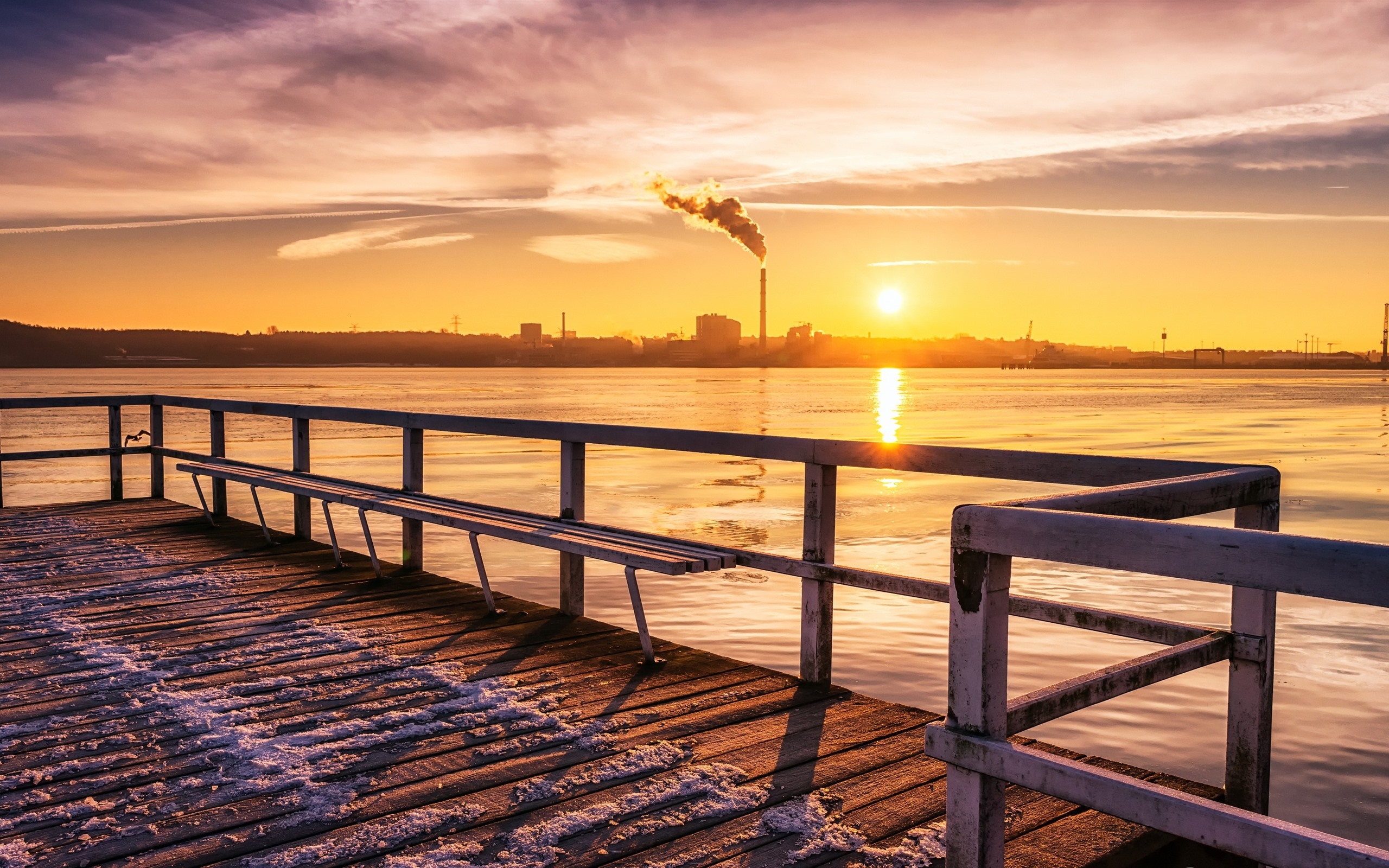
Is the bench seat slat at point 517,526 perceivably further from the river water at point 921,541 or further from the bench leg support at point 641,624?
the river water at point 921,541

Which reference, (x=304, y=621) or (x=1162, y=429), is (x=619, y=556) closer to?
(x=304, y=621)

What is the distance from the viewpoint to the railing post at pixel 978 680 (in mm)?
2188

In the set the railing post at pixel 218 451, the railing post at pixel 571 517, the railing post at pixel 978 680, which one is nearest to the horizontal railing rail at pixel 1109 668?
the railing post at pixel 978 680

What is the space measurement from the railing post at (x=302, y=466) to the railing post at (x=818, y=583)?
505 cm

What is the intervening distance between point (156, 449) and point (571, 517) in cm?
661

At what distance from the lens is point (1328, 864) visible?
68.2 inches

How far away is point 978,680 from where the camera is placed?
7.20 ft

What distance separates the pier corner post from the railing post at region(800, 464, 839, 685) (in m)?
8.01

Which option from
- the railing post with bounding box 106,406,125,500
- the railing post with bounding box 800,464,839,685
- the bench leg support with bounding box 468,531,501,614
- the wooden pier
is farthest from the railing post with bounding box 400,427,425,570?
the railing post with bounding box 106,406,125,500

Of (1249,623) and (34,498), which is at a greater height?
(1249,623)

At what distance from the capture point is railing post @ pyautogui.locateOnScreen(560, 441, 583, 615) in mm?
5848

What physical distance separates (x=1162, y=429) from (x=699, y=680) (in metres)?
42.5

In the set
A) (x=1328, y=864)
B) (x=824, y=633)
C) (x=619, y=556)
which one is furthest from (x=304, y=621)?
(x=1328, y=864)

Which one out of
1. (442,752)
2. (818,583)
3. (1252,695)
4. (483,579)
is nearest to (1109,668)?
(1252,695)
